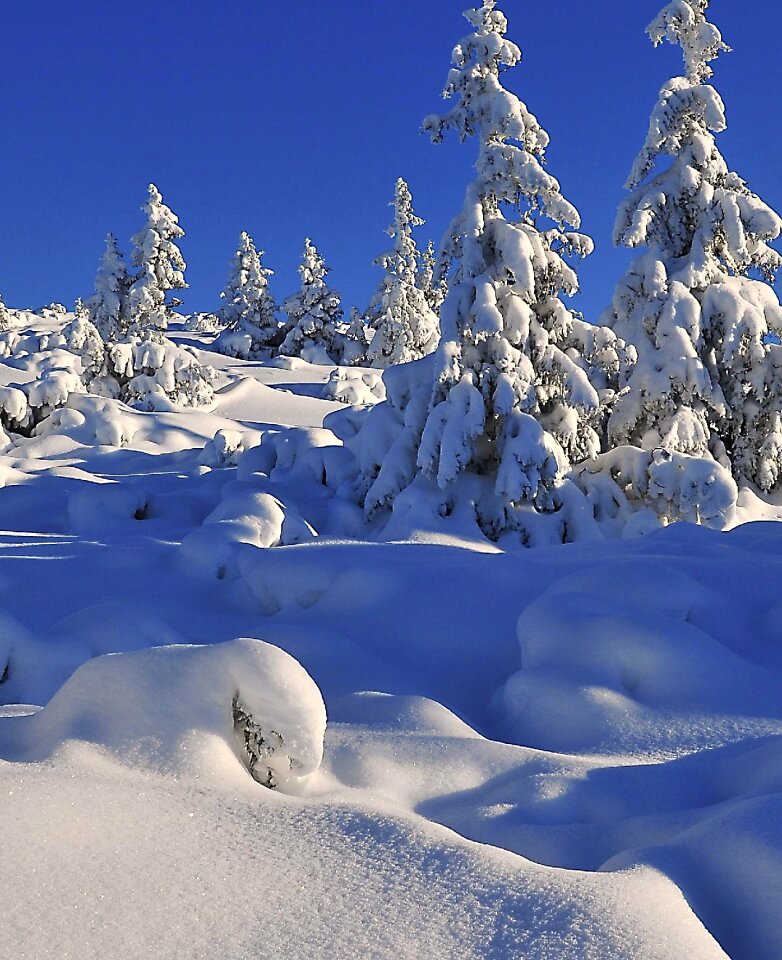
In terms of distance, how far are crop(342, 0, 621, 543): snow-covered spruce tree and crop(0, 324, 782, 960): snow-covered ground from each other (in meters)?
3.70

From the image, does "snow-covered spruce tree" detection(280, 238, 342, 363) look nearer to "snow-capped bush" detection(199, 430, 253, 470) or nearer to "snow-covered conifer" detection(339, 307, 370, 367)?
"snow-covered conifer" detection(339, 307, 370, 367)

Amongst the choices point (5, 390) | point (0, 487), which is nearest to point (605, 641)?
point (0, 487)

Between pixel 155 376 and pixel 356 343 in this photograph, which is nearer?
pixel 155 376

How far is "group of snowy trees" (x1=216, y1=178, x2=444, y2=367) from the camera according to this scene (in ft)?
124

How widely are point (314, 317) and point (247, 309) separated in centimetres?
687

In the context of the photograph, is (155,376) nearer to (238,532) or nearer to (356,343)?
(356,343)

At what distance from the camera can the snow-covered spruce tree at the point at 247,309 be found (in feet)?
142

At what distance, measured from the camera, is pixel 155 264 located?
31.2 m

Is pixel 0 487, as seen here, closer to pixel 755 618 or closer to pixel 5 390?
pixel 5 390

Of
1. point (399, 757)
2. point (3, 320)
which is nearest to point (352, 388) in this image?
point (399, 757)

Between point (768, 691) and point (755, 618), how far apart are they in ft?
3.86

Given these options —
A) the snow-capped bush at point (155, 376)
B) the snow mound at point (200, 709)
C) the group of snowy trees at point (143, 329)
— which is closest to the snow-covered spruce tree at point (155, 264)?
the group of snowy trees at point (143, 329)

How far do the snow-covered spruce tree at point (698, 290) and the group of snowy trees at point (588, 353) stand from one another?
1.3 inches

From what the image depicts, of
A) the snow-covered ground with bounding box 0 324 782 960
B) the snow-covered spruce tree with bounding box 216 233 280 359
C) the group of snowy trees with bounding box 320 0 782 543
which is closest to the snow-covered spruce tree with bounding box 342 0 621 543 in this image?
the group of snowy trees with bounding box 320 0 782 543
